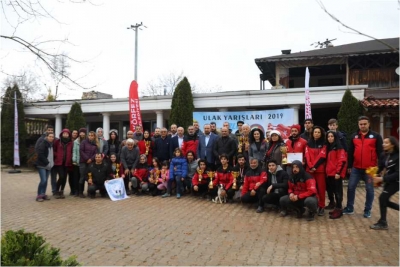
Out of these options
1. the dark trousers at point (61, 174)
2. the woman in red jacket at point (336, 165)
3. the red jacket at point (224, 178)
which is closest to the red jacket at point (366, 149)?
the woman in red jacket at point (336, 165)

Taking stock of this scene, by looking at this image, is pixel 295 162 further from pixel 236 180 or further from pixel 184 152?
pixel 184 152

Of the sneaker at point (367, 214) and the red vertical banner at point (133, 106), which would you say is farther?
the red vertical banner at point (133, 106)

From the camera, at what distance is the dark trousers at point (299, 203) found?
6660 mm

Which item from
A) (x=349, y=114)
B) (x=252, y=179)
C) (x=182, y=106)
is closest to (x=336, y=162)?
(x=252, y=179)

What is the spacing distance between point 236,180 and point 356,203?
2962 mm

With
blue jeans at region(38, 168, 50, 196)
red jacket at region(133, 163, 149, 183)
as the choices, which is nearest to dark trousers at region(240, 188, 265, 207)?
red jacket at region(133, 163, 149, 183)

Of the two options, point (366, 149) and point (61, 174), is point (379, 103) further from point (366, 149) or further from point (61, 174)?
point (61, 174)

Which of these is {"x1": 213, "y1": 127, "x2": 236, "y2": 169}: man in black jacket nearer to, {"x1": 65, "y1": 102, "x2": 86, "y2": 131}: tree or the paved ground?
the paved ground

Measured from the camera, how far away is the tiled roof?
37.9 ft

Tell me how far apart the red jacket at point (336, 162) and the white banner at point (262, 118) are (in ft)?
17.5

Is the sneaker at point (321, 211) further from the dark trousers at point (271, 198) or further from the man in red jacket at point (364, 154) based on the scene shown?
the dark trousers at point (271, 198)

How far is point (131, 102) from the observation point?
1498 cm

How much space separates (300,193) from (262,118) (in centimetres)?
634

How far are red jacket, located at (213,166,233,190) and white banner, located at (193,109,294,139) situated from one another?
4.52 metres
